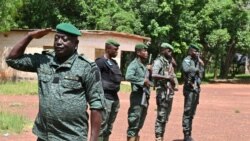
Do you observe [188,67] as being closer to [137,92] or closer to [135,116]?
[137,92]

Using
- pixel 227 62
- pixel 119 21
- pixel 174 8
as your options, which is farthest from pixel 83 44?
pixel 227 62

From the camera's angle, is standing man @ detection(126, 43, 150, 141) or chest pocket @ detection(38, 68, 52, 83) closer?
chest pocket @ detection(38, 68, 52, 83)

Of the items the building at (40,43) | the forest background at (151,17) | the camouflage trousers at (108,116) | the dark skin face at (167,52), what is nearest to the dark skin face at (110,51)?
the camouflage trousers at (108,116)

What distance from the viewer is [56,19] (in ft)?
111

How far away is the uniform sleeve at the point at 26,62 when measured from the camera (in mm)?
4148

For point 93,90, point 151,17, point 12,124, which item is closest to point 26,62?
point 93,90

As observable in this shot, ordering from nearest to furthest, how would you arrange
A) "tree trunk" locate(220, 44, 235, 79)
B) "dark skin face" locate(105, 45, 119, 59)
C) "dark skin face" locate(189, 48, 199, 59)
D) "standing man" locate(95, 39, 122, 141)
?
"standing man" locate(95, 39, 122, 141), "dark skin face" locate(105, 45, 119, 59), "dark skin face" locate(189, 48, 199, 59), "tree trunk" locate(220, 44, 235, 79)

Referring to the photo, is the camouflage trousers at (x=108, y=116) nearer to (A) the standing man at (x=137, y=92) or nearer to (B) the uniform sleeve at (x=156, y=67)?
(A) the standing man at (x=137, y=92)

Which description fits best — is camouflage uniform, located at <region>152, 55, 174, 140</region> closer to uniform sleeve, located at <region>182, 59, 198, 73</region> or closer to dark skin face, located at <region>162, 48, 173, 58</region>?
dark skin face, located at <region>162, 48, 173, 58</region>

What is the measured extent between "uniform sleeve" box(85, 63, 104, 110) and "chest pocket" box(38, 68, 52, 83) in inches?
11.0

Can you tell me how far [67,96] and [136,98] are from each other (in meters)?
4.75

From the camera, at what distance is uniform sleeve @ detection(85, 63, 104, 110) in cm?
403

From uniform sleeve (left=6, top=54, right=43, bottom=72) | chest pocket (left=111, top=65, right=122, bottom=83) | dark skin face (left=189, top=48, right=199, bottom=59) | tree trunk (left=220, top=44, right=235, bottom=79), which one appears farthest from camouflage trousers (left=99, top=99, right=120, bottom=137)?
tree trunk (left=220, top=44, right=235, bottom=79)

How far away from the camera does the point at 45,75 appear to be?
403 centimetres
